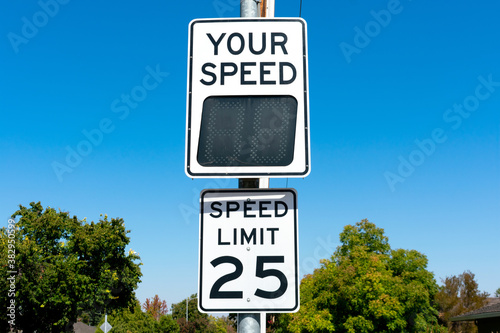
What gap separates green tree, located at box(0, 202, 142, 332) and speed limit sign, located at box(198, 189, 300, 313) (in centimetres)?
3617

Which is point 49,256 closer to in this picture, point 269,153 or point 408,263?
point 408,263

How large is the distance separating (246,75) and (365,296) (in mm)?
35717

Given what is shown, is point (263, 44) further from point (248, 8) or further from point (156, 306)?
point (156, 306)

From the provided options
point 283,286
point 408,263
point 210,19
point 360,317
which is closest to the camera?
point 283,286

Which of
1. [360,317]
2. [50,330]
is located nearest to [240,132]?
[360,317]

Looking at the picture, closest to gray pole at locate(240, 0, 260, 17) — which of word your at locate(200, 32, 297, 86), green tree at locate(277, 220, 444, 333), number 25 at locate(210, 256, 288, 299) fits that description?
word your at locate(200, 32, 297, 86)

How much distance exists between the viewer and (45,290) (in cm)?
3512

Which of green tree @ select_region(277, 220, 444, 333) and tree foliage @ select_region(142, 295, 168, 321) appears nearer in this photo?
green tree @ select_region(277, 220, 444, 333)

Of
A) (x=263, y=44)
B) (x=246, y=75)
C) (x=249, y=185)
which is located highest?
(x=263, y=44)

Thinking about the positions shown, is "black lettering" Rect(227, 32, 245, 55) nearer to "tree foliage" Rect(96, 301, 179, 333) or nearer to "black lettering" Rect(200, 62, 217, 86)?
"black lettering" Rect(200, 62, 217, 86)

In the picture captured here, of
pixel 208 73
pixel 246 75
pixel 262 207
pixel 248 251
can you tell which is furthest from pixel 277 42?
pixel 248 251

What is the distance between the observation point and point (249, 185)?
9.45ft

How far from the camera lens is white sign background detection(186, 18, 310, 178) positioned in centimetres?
283

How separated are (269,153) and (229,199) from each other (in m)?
0.38
